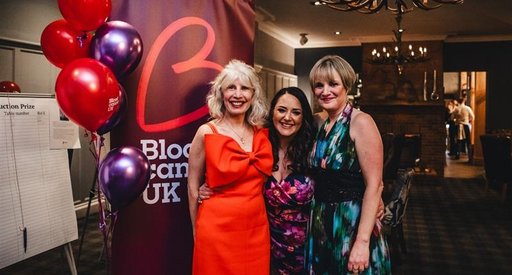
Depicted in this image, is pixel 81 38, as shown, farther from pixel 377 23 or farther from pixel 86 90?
pixel 377 23

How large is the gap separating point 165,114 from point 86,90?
451 mm

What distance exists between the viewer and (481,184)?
26.1 ft

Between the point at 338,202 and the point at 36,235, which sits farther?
the point at 36,235

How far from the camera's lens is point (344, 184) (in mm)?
1910

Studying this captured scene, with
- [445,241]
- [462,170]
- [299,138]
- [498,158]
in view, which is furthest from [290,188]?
[462,170]

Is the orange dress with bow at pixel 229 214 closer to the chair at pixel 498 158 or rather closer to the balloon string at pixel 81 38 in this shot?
the balloon string at pixel 81 38

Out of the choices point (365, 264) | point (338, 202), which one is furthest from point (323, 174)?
point (365, 264)

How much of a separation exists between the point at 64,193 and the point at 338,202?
2.10m

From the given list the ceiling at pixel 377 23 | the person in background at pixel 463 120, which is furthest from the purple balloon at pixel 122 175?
the person in background at pixel 463 120

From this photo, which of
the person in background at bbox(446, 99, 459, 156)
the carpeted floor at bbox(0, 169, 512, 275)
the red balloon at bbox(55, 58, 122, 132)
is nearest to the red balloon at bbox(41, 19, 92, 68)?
the red balloon at bbox(55, 58, 122, 132)

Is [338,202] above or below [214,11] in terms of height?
below

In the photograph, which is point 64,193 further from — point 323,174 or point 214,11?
point 323,174

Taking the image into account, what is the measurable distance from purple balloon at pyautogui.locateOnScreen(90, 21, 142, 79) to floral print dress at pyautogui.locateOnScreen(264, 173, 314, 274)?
2.64ft

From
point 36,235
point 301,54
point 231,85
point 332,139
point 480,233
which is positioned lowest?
point 480,233
